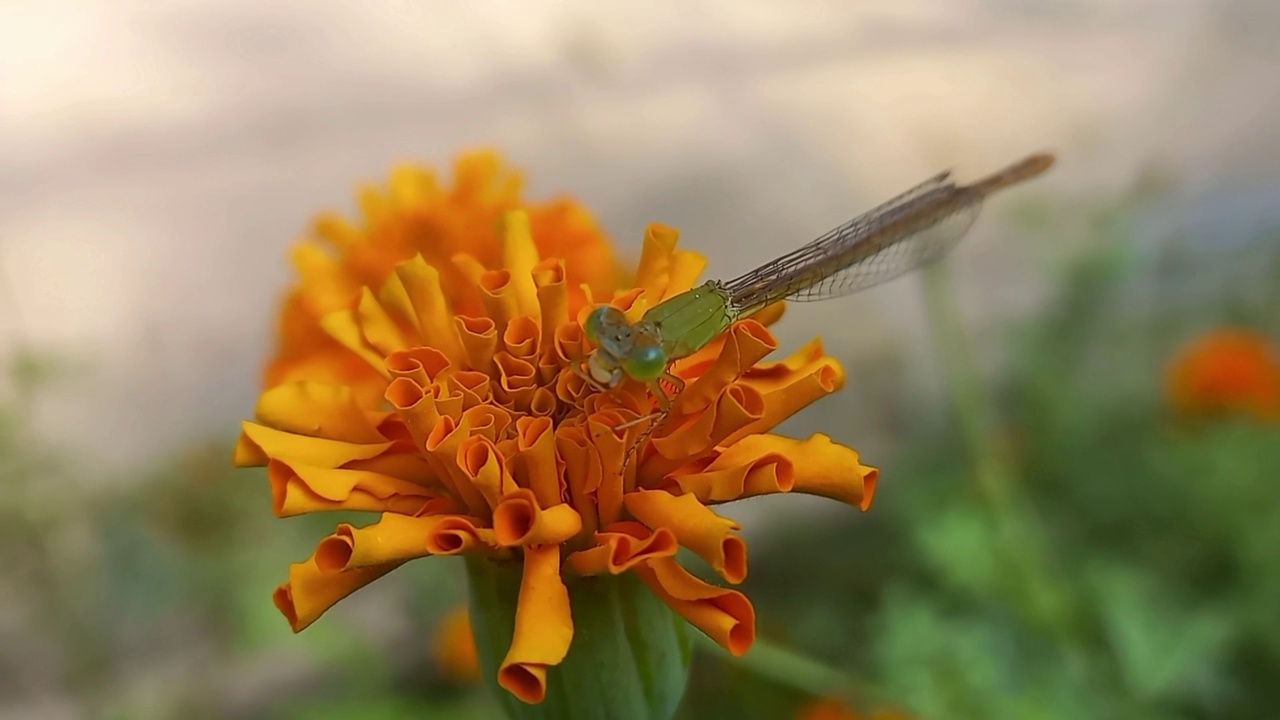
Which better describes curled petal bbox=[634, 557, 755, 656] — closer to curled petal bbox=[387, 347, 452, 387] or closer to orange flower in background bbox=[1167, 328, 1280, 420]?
curled petal bbox=[387, 347, 452, 387]

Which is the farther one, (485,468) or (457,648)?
(457,648)

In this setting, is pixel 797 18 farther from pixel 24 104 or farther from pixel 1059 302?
pixel 24 104

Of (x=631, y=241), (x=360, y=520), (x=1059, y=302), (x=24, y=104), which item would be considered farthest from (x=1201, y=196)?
(x=24, y=104)

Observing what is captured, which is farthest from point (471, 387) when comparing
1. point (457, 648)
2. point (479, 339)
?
point (457, 648)

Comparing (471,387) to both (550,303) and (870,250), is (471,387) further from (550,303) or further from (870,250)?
(870,250)

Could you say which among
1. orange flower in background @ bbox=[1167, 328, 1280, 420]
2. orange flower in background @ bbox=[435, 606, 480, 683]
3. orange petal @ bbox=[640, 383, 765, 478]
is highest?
orange petal @ bbox=[640, 383, 765, 478]

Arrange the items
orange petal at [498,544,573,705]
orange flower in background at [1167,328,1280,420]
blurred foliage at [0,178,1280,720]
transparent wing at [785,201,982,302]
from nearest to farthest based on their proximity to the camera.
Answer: orange petal at [498,544,573,705] < transparent wing at [785,201,982,302] < blurred foliage at [0,178,1280,720] < orange flower in background at [1167,328,1280,420]

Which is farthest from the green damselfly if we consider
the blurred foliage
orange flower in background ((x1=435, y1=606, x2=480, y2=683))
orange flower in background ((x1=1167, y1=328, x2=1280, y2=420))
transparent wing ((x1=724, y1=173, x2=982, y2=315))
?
orange flower in background ((x1=1167, y1=328, x2=1280, y2=420))

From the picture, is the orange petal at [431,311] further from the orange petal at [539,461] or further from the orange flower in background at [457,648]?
the orange flower in background at [457,648]
